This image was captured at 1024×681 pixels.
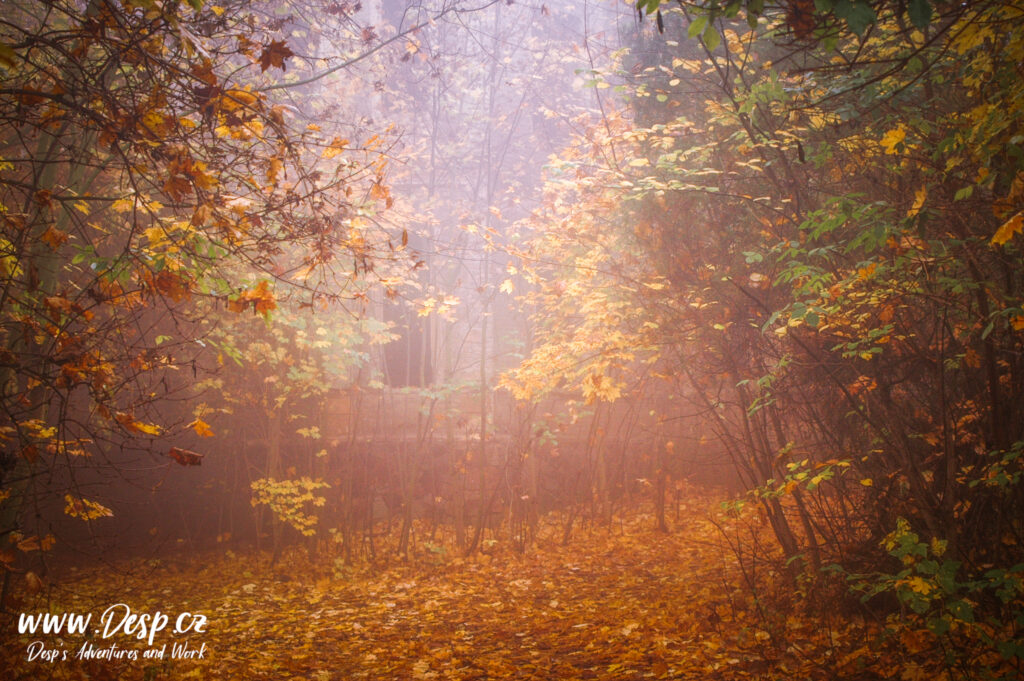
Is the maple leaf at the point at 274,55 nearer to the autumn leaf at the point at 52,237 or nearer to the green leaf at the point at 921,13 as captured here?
the autumn leaf at the point at 52,237

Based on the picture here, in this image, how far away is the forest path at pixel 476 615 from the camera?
5.28 meters

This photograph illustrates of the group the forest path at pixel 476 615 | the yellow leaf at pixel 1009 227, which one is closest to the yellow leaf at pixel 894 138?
the yellow leaf at pixel 1009 227

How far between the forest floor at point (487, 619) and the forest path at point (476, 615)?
25mm

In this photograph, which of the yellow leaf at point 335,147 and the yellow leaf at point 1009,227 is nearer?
the yellow leaf at point 1009,227

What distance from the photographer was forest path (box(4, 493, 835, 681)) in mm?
5281

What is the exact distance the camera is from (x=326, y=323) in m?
10.8

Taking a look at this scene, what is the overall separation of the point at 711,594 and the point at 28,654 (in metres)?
6.65

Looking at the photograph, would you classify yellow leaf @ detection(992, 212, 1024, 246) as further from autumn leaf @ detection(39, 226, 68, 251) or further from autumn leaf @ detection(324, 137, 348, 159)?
autumn leaf @ detection(39, 226, 68, 251)

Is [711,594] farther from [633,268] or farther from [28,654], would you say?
[28,654]

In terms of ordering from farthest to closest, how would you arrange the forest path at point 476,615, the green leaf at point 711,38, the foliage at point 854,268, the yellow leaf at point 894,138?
the forest path at point 476,615 < the foliage at point 854,268 < the yellow leaf at point 894,138 < the green leaf at point 711,38

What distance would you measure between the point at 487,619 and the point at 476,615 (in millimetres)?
250

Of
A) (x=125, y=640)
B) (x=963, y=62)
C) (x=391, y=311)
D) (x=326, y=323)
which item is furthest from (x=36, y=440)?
(x=391, y=311)

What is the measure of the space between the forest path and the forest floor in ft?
0.08

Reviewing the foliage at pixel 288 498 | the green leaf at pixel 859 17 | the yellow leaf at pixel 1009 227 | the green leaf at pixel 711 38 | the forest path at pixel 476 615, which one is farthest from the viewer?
the foliage at pixel 288 498
